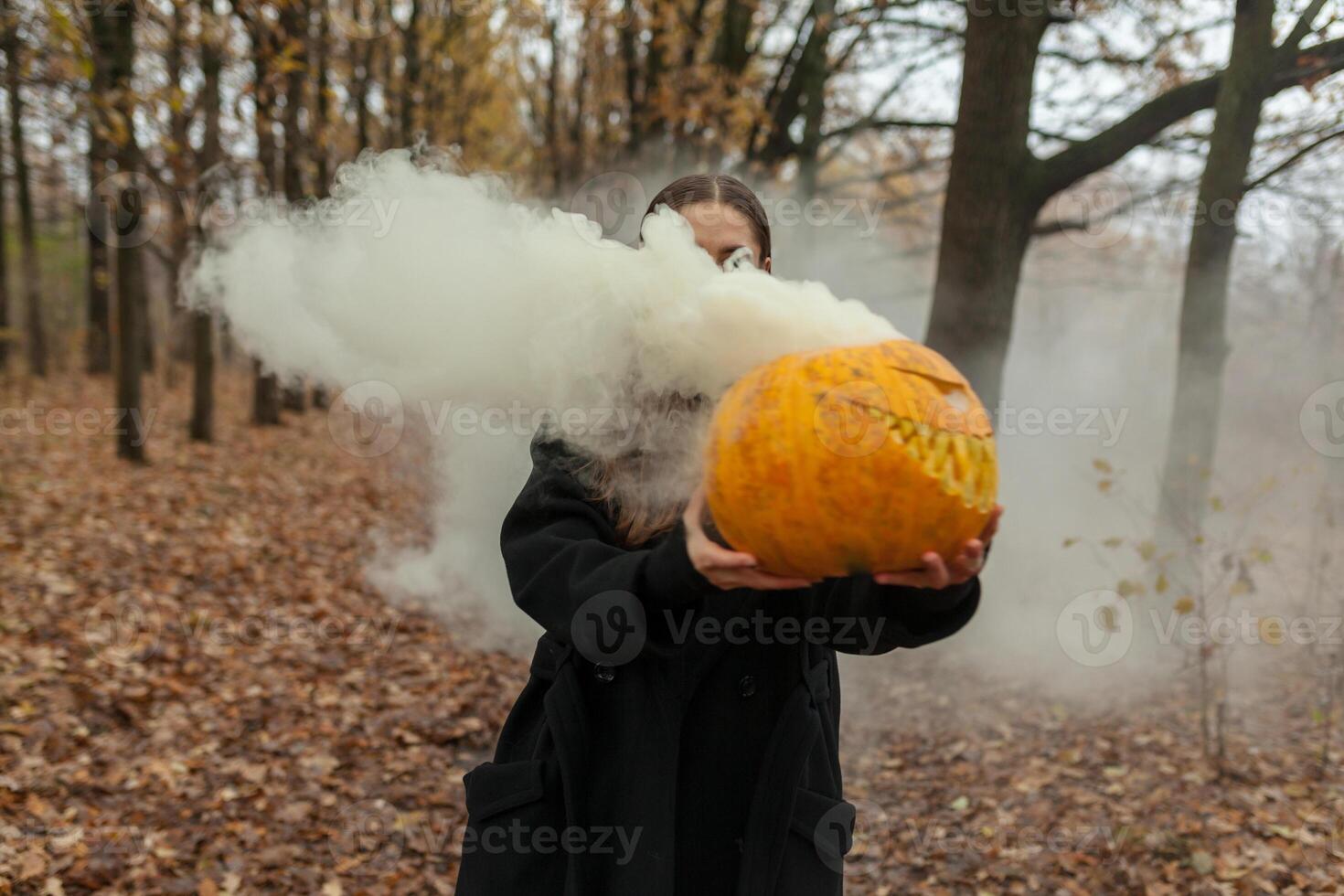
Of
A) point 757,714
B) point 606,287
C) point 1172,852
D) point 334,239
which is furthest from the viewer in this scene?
point 1172,852

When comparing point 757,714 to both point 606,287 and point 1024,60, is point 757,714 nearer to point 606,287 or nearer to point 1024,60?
point 606,287

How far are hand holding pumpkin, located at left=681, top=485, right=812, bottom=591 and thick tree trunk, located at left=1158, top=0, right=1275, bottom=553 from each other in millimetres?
5812

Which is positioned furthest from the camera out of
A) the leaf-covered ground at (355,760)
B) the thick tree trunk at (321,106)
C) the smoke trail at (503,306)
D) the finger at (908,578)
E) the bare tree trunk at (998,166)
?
the thick tree trunk at (321,106)

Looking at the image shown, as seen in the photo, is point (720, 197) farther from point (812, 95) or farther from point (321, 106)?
point (321, 106)

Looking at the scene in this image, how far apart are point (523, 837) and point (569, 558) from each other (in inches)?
26.1

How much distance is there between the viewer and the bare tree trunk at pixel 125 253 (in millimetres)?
9087

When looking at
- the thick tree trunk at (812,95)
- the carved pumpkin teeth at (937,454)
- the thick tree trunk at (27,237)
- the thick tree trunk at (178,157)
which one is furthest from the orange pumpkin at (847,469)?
the thick tree trunk at (27,237)

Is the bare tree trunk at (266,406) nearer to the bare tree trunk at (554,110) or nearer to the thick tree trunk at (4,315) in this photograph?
the thick tree trunk at (4,315)

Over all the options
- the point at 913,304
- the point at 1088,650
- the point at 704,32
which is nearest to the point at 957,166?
the point at 1088,650

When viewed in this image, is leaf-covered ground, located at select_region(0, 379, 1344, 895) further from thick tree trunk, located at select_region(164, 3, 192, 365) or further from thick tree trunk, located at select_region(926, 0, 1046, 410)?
thick tree trunk, located at select_region(164, 3, 192, 365)

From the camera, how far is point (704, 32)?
15594 mm

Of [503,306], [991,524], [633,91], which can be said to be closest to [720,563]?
[991,524]

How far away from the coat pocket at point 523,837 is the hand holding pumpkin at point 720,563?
0.74 meters

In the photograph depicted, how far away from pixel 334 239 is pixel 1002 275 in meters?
4.83
